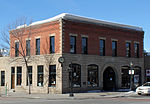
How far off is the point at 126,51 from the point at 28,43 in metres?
14.1

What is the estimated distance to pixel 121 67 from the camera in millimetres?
38562

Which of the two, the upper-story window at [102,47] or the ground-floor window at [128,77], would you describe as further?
the ground-floor window at [128,77]

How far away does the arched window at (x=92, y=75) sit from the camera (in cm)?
3509

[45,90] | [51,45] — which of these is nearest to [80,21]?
[51,45]

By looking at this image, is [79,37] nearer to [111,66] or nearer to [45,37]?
[45,37]

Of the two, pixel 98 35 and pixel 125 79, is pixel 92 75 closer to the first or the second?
pixel 98 35

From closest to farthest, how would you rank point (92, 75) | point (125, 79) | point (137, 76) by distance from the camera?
point (92, 75), point (125, 79), point (137, 76)

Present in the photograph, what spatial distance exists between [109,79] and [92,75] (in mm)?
3654

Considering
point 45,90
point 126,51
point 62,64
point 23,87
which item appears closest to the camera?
point 62,64

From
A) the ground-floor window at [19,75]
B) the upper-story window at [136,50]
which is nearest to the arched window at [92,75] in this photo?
the upper-story window at [136,50]

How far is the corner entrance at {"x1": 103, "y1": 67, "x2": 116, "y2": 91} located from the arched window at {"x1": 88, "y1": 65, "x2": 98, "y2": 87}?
2038mm

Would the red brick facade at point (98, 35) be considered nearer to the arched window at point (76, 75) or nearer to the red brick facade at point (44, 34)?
the red brick facade at point (44, 34)

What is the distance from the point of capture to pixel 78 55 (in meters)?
33.8

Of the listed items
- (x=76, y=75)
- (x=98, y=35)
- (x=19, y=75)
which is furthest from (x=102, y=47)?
(x=19, y=75)
